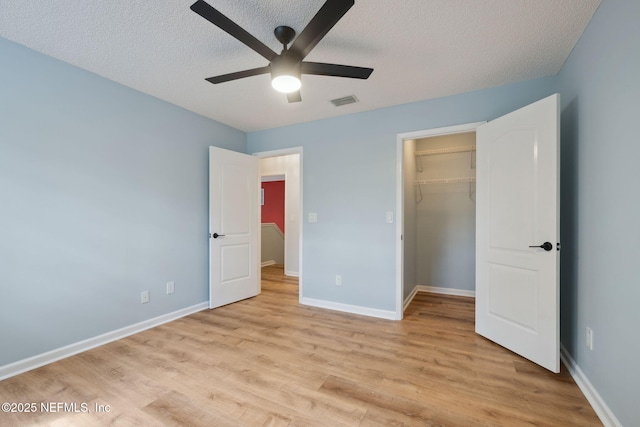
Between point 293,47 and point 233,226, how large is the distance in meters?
2.61

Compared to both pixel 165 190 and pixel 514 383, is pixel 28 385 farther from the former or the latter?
pixel 514 383

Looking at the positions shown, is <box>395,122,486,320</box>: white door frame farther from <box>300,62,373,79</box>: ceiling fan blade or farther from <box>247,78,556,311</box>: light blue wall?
<box>300,62,373,79</box>: ceiling fan blade

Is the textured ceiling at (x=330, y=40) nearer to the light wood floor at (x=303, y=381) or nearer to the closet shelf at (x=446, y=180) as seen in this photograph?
the closet shelf at (x=446, y=180)

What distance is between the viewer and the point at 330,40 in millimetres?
1990

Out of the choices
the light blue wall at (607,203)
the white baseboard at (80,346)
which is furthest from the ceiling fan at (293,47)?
the white baseboard at (80,346)

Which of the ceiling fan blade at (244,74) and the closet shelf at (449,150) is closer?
the ceiling fan blade at (244,74)

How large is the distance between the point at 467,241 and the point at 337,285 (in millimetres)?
2164

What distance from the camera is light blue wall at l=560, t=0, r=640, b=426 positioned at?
4.43 ft

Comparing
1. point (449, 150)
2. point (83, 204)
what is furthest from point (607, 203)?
point (83, 204)

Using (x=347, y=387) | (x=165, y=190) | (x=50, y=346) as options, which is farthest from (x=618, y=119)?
(x=50, y=346)

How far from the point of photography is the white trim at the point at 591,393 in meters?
1.49

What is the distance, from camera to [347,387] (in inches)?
73.9

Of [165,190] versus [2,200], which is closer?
[2,200]

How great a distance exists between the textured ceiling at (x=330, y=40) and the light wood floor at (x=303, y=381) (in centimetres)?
245
